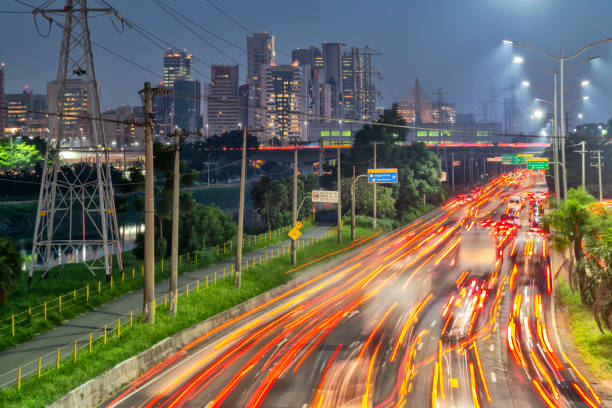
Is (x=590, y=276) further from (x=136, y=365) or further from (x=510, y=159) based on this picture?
(x=510, y=159)

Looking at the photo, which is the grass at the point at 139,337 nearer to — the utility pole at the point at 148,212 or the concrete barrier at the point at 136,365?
the concrete barrier at the point at 136,365

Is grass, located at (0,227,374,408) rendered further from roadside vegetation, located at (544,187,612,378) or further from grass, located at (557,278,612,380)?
roadside vegetation, located at (544,187,612,378)

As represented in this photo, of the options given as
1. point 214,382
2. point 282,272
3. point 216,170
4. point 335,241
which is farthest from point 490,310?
→ point 216,170

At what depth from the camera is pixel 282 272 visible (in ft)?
136

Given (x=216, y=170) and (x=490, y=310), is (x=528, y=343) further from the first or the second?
(x=216, y=170)

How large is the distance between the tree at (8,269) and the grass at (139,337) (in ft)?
17.3

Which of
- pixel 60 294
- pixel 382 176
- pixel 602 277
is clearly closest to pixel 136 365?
pixel 60 294

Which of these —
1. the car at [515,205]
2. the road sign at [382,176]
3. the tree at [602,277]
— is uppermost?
the road sign at [382,176]

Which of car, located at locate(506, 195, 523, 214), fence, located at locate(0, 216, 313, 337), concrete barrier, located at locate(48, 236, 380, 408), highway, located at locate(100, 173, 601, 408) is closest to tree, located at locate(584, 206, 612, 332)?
highway, located at locate(100, 173, 601, 408)

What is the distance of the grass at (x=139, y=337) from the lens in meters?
17.8

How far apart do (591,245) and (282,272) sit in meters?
19.7

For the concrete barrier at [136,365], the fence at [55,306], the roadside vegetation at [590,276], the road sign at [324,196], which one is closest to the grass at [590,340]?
the roadside vegetation at [590,276]

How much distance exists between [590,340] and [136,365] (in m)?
18.1

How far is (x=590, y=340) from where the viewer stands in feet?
82.6
